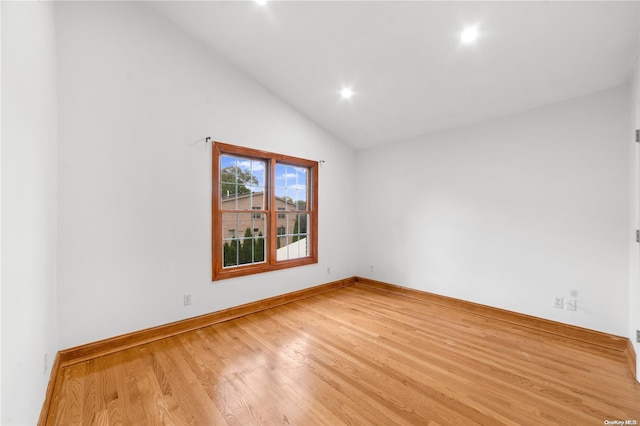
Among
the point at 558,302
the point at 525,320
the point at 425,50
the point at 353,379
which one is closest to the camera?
the point at 353,379

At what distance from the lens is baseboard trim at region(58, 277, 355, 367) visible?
2.35 metres

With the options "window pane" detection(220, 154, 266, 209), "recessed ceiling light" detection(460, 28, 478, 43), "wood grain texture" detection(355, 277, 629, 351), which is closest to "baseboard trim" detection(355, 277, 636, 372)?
"wood grain texture" detection(355, 277, 629, 351)

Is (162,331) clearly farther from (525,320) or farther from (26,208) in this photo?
(525,320)

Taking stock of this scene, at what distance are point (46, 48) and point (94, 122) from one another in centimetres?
71

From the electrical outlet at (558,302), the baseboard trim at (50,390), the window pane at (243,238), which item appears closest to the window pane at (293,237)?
the window pane at (243,238)

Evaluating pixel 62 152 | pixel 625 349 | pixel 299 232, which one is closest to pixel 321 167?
pixel 299 232

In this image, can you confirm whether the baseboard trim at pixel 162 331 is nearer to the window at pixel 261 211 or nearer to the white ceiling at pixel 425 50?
the window at pixel 261 211

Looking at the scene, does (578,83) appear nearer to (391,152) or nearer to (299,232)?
(391,152)

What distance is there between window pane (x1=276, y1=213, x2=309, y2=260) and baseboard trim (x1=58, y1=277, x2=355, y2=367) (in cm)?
59

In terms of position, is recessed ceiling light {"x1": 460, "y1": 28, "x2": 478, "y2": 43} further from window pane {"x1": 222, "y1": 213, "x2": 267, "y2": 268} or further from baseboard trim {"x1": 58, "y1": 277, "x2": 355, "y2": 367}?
baseboard trim {"x1": 58, "y1": 277, "x2": 355, "y2": 367}

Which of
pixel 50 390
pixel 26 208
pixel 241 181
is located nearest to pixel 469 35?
pixel 241 181

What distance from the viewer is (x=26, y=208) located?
1.38 metres

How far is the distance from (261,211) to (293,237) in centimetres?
75

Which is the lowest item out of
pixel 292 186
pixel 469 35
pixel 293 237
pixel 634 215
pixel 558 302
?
pixel 558 302
